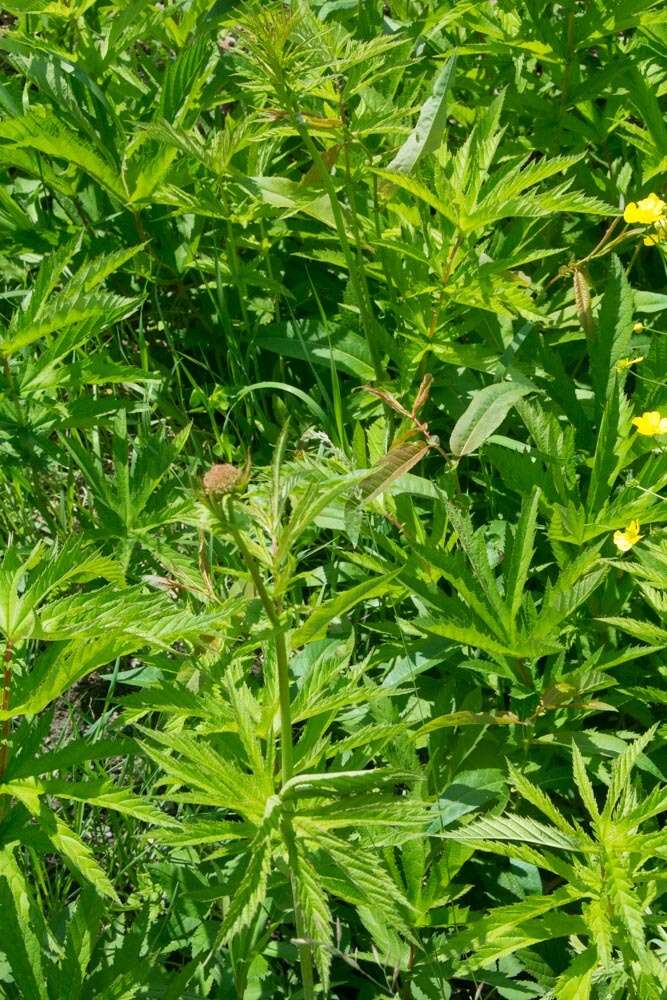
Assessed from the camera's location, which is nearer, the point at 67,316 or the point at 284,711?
the point at 284,711

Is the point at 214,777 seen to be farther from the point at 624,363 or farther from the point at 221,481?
the point at 624,363

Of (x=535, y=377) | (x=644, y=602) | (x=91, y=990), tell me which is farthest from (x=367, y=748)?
(x=535, y=377)

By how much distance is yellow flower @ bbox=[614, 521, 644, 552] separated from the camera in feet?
6.13

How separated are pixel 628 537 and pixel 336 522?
544 mm

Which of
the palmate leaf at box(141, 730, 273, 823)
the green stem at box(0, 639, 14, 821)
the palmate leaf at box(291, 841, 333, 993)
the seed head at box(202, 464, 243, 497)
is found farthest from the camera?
the green stem at box(0, 639, 14, 821)

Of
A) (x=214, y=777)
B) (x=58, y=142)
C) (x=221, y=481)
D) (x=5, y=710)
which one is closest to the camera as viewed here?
(x=221, y=481)

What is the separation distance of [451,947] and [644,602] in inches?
30.7

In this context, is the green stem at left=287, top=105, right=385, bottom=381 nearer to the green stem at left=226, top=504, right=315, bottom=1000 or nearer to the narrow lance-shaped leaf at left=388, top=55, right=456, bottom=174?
the narrow lance-shaped leaf at left=388, top=55, right=456, bottom=174

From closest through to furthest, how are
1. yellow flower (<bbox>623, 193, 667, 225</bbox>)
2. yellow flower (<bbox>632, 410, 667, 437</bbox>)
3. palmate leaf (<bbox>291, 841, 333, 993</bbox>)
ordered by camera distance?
palmate leaf (<bbox>291, 841, 333, 993</bbox>) < yellow flower (<bbox>632, 410, 667, 437</bbox>) < yellow flower (<bbox>623, 193, 667, 225</bbox>)

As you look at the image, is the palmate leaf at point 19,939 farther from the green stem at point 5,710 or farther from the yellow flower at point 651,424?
the yellow flower at point 651,424

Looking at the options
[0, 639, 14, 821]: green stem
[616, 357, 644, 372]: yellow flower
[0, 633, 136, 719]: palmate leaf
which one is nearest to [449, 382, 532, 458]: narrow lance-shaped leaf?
[616, 357, 644, 372]: yellow flower

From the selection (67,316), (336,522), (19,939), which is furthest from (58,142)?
(19,939)

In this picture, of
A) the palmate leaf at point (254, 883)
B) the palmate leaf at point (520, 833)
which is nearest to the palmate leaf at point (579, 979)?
the palmate leaf at point (520, 833)

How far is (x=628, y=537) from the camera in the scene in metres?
1.89
